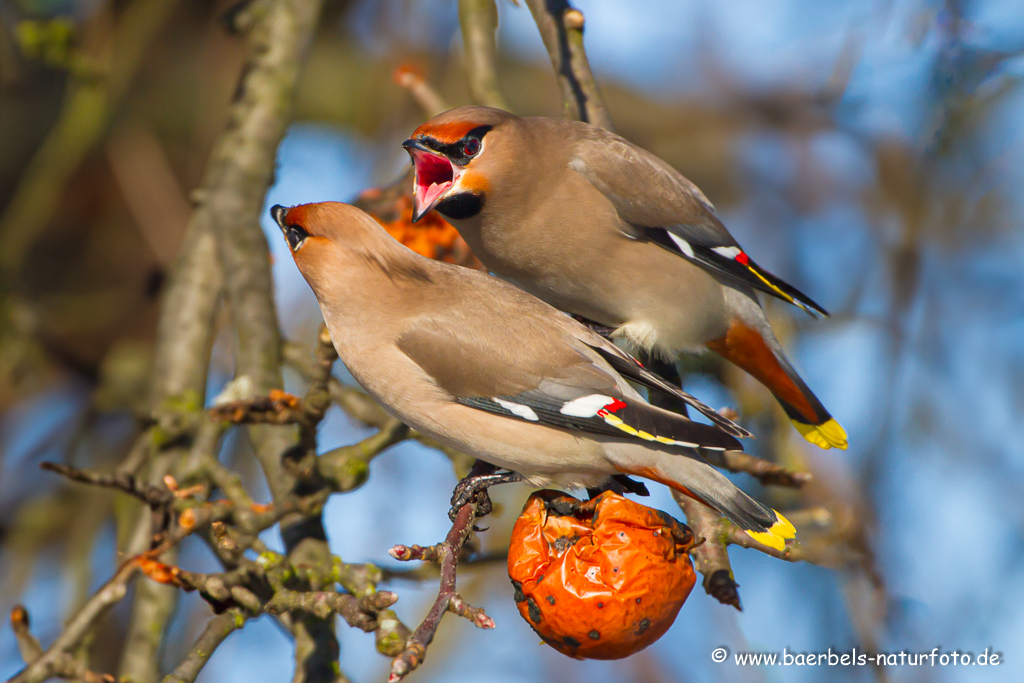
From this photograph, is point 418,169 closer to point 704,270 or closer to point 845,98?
point 704,270

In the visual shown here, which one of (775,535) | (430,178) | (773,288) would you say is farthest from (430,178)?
(775,535)

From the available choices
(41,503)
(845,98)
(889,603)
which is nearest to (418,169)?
(889,603)

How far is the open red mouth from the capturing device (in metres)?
2.73

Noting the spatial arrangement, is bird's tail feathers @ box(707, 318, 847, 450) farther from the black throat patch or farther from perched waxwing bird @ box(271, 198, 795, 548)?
the black throat patch

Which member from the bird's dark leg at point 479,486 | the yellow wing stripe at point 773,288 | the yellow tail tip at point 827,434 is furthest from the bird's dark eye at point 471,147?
the yellow tail tip at point 827,434

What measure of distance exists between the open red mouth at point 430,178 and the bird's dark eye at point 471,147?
62 millimetres

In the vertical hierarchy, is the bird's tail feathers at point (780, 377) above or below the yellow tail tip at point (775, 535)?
below

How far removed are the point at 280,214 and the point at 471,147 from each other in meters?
0.67

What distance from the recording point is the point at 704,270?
10.4 feet

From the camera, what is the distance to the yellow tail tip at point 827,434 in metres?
3.04

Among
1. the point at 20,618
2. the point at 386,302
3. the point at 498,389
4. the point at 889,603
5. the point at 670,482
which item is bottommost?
the point at 889,603

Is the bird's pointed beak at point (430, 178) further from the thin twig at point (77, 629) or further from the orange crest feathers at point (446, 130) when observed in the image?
the thin twig at point (77, 629)

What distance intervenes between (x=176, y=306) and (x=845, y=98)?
379 centimetres

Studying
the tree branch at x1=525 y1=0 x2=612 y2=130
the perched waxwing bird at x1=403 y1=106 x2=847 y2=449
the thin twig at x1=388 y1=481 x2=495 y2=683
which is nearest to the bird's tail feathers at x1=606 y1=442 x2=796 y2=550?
the thin twig at x1=388 y1=481 x2=495 y2=683
